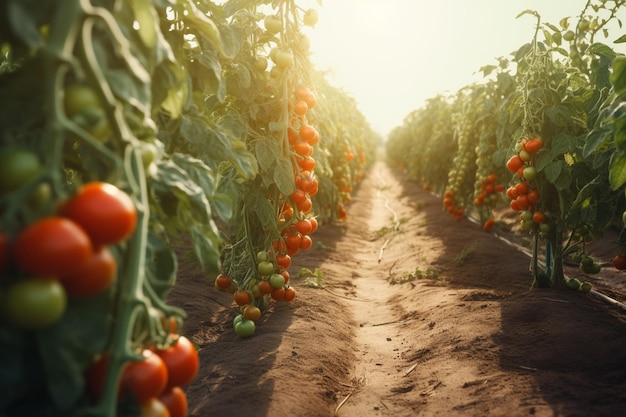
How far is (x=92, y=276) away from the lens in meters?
0.97

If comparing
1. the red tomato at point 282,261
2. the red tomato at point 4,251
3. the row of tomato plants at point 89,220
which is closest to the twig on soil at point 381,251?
the red tomato at point 282,261

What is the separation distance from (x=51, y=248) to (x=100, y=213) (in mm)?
111

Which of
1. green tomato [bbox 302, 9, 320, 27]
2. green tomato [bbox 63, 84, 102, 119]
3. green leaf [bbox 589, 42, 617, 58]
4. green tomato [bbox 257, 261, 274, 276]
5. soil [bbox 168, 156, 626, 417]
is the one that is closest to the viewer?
green tomato [bbox 63, 84, 102, 119]

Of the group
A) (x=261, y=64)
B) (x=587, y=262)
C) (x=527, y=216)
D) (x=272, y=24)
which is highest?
(x=272, y=24)

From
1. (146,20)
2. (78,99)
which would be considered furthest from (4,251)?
(146,20)

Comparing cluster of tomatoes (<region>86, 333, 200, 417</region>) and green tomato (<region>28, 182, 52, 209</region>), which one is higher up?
green tomato (<region>28, 182, 52, 209</region>)

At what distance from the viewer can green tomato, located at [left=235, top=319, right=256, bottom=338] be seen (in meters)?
3.86

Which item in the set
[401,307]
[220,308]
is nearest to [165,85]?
[220,308]

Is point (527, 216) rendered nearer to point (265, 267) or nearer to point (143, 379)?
point (265, 267)

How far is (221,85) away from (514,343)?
2.87 meters

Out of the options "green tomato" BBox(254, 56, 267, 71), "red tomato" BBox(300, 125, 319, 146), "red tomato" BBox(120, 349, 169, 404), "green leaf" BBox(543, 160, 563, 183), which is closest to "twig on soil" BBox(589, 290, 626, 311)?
"green leaf" BBox(543, 160, 563, 183)

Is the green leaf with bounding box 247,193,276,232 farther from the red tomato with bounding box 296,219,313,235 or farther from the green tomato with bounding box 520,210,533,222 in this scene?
the green tomato with bounding box 520,210,533,222

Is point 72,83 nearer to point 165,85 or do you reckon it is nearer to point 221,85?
point 165,85

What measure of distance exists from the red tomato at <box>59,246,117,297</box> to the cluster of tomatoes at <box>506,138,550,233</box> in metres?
4.20
